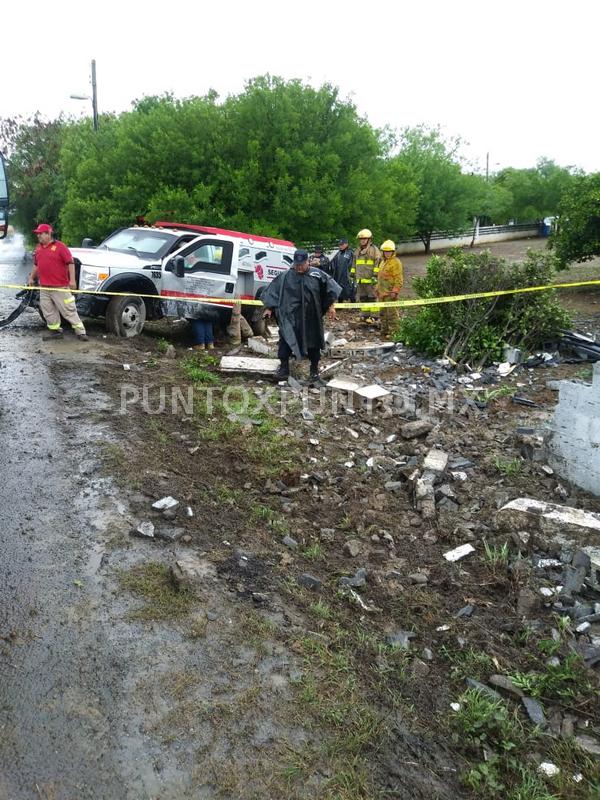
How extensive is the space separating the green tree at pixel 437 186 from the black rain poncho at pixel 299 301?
1012 inches

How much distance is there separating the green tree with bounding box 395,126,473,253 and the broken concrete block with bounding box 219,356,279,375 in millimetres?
25419

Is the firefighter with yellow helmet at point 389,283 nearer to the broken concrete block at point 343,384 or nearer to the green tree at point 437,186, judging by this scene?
the broken concrete block at point 343,384

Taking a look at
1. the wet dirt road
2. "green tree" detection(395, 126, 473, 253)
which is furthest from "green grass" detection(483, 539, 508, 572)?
"green tree" detection(395, 126, 473, 253)

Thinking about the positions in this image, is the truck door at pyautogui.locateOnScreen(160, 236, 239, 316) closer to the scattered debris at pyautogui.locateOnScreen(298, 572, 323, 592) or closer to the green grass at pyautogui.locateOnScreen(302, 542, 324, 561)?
the green grass at pyautogui.locateOnScreen(302, 542, 324, 561)

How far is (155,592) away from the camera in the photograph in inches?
148

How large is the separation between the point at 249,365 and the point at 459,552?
5.26m

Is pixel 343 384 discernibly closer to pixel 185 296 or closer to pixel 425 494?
pixel 425 494

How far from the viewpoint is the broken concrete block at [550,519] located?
4488 mm

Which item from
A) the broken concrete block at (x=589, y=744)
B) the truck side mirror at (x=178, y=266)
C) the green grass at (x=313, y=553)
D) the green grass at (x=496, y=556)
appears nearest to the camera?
the broken concrete block at (x=589, y=744)

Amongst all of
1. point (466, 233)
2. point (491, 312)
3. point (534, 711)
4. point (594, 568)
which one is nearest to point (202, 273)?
point (491, 312)

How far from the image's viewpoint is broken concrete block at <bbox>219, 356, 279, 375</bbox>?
9031mm

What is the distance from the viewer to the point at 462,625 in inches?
148

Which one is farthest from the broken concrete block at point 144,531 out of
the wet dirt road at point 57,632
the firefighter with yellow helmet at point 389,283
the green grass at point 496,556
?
the firefighter with yellow helmet at point 389,283

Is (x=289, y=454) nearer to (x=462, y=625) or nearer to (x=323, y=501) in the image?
(x=323, y=501)
